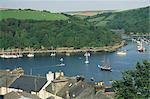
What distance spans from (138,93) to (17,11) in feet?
116

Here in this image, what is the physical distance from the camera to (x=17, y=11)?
3941 cm

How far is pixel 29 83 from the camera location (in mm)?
10570

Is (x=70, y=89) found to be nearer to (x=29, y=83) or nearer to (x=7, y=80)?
(x=29, y=83)

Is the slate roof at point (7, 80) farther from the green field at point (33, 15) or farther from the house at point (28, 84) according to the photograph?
the green field at point (33, 15)

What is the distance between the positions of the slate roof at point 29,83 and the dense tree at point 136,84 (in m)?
5.21

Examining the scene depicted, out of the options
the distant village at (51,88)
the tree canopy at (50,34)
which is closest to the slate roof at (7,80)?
the distant village at (51,88)

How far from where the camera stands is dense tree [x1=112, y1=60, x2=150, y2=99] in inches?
193

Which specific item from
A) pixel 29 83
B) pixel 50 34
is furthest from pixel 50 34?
pixel 29 83

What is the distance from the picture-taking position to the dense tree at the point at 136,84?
4910mm

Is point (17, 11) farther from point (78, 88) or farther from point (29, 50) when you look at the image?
point (78, 88)

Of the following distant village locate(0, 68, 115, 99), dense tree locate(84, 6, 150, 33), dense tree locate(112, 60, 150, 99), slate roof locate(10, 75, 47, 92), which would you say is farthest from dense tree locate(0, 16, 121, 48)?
dense tree locate(112, 60, 150, 99)

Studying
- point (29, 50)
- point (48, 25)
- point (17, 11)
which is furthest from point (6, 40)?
point (17, 11)

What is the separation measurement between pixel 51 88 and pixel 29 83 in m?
0.88

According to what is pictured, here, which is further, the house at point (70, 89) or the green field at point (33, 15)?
the green field at point (33, 15)
